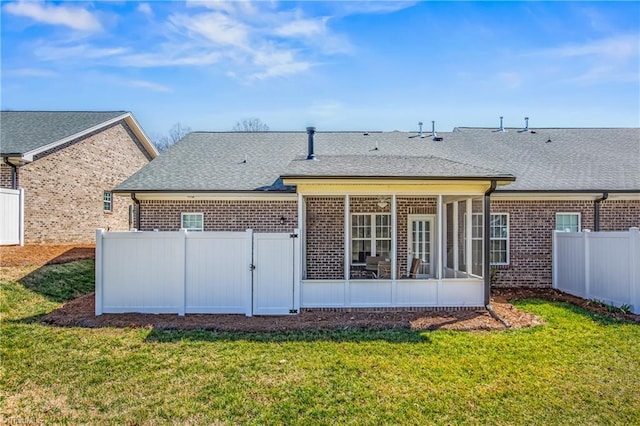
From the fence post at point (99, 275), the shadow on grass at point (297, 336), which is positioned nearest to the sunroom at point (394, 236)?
the shadow on grass at point (297, 336)

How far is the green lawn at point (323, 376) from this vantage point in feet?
14.6

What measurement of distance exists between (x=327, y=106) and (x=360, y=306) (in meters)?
11.0

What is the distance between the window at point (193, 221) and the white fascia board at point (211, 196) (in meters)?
0.48

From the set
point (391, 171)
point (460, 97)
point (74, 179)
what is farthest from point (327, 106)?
point (74, 179)

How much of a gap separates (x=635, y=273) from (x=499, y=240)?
3.59 meters

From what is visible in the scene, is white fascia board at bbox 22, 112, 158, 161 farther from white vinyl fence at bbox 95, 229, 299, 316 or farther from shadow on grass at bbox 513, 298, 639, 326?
shadow on grass at bbox 513, 298, 639, 326

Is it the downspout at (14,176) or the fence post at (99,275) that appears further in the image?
the downspout at (14,176)

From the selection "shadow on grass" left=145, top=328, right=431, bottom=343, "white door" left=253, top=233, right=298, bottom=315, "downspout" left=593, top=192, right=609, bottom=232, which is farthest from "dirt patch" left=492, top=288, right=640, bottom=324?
"white door" left=253, top=233, right=298, bottom=315

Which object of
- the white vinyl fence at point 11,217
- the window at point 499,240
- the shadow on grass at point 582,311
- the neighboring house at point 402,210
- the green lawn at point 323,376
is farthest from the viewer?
the white vinyl fence at point 11,217

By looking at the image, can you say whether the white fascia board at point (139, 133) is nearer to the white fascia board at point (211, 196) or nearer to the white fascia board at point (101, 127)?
the white fascia board at point (101, 127)

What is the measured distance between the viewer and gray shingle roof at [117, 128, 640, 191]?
10.4 meters

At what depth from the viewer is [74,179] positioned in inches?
626

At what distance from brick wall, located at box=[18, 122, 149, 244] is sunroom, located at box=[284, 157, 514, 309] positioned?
31.6ft

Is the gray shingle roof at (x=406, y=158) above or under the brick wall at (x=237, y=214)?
above
